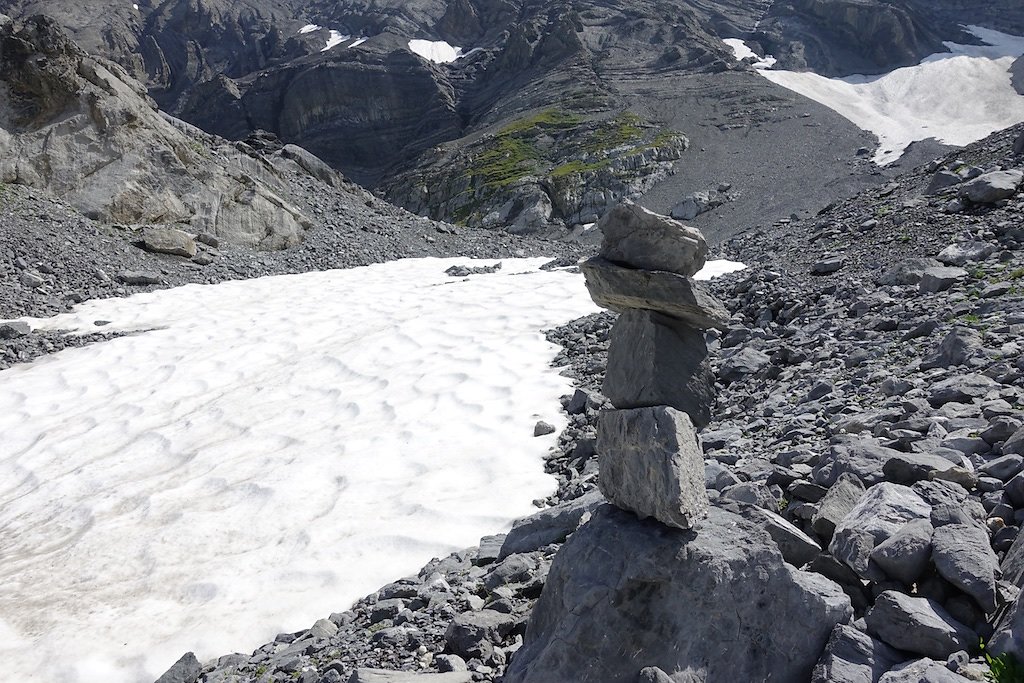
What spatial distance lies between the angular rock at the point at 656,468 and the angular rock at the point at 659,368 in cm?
43

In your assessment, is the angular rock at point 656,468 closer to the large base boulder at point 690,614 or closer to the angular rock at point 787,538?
the large base boulder at point 690,614

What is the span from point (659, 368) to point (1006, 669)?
311 centimetres

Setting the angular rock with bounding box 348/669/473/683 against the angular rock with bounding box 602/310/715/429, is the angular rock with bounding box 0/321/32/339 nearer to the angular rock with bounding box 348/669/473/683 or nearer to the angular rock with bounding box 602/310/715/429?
the angular rock with bounding box 348/669/473/683

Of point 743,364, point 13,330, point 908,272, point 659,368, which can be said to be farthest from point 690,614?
point 13,330

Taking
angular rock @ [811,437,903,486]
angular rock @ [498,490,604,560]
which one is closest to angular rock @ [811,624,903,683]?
angular rock @ [811,437,903,486]

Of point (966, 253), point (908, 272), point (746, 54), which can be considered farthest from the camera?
point (746, 54)

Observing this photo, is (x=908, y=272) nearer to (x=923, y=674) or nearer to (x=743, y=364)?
(x=743, y=364)

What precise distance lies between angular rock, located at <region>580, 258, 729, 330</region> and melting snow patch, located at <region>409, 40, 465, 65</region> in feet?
574

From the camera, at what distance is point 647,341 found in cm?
627

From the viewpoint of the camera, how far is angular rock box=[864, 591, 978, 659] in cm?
436

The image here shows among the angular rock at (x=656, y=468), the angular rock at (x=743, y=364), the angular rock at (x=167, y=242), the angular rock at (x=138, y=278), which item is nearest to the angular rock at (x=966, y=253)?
the angular rock at (x=743, y=364)

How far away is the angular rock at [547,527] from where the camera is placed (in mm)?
7582

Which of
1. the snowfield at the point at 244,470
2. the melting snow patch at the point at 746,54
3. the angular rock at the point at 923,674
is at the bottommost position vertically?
the snowfield at the point at 244,470

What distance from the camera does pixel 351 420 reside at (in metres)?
13.5
